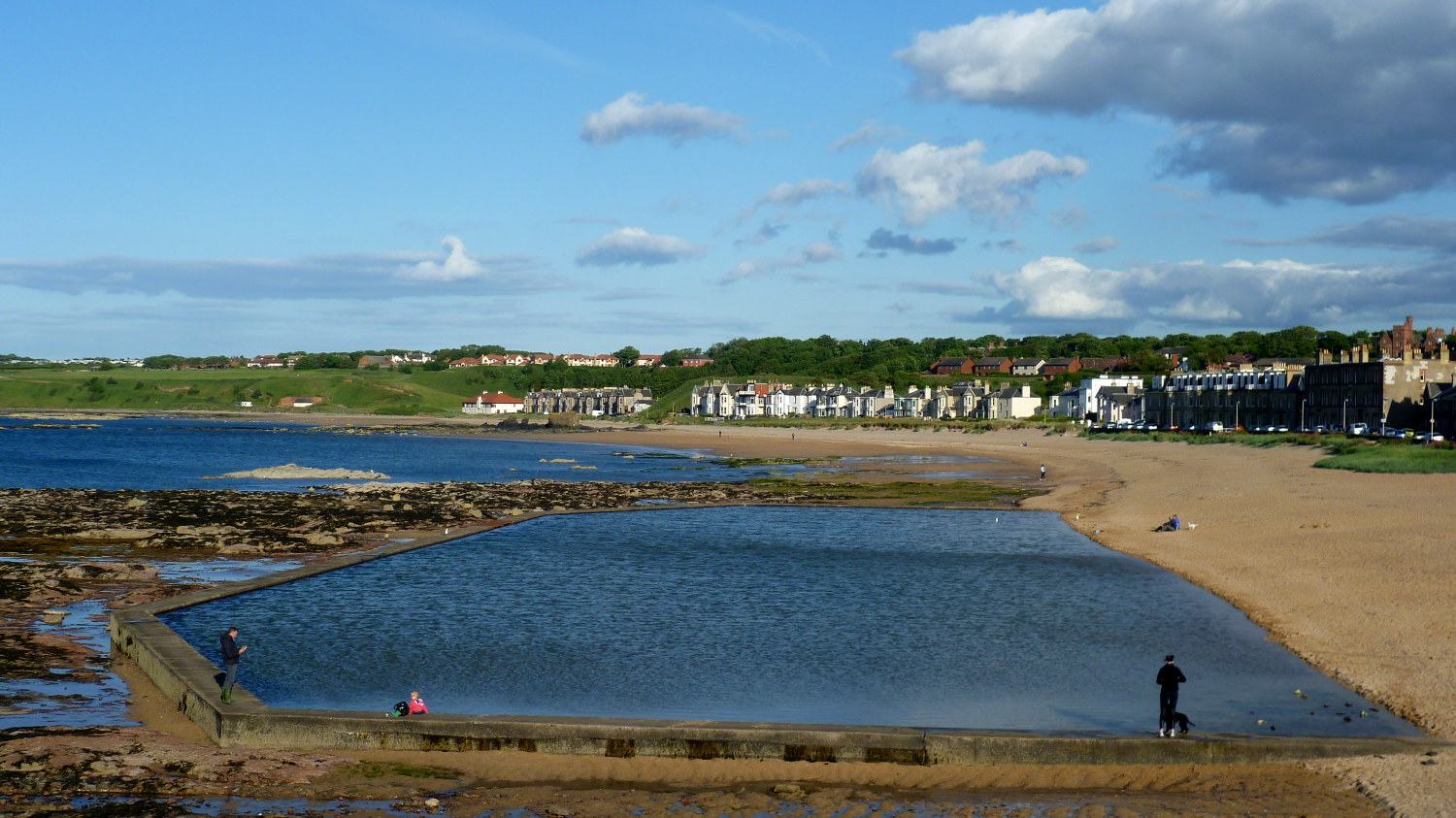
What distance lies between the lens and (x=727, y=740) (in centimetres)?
1712

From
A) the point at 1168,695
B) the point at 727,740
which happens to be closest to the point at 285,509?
the point at 727,740

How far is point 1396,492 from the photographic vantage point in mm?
44875

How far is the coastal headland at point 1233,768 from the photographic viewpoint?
1534cm

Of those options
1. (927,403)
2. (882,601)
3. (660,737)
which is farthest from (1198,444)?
(927,403)

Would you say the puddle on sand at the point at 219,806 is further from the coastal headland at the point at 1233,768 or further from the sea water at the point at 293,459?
the sea water at the point at 293,459

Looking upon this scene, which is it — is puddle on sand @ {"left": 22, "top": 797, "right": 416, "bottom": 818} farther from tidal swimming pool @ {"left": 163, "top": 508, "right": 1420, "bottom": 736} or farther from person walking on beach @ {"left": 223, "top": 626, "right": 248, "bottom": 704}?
tidal swimming pool @ {"left": 163, "top": 508, "right": 1420, "bottom": 736}

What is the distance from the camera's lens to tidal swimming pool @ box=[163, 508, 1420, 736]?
66.2 feet

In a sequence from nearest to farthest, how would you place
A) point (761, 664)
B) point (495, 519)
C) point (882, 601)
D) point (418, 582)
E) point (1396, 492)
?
point (761, 664), point (882, 601), point (418, 582), point (1396, 492), point (495, 519)

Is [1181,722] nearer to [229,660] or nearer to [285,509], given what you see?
[229,660]

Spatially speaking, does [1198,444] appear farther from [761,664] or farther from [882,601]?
[761,664]

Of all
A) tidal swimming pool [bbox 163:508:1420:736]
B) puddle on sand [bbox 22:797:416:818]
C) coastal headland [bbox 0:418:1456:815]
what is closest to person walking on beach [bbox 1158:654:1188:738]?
coastal headland [bbox 0:418:1456:815]

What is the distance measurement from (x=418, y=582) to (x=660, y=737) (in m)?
18.6

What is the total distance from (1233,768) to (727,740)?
752cm

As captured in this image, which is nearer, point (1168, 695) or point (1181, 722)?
point (1181, 722)
